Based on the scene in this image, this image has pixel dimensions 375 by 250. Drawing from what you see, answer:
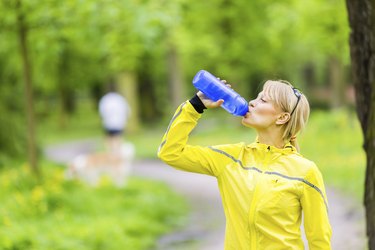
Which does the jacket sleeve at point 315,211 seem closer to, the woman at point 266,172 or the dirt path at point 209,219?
the woman at point 266,172

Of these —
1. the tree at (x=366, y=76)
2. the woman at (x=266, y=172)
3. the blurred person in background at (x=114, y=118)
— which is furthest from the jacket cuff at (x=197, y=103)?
the blurred person in background at (x=114, y=118)

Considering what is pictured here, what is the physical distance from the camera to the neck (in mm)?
3289

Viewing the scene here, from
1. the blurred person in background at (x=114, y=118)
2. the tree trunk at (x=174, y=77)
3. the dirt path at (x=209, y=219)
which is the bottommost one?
the dirt path at (x=209, y=219)

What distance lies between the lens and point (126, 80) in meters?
28.6

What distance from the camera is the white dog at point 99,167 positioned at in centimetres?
1143

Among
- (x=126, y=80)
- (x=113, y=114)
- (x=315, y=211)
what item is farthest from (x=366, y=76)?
(x=126, y=80)

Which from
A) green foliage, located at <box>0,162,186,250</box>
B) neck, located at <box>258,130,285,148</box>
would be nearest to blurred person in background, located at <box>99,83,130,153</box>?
green foliage, located at <box>0,162,186,250</box>

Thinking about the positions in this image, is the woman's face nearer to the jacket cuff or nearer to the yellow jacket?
the yellow jacket

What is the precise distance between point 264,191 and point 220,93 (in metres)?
0.52

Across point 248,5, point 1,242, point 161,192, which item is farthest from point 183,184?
point 248,5

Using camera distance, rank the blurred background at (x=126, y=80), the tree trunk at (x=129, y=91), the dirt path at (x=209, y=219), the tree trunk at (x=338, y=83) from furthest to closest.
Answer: the tree trunk at (x=129, y=91) → the tree trunk at (x=338, y=83) → the blurred background at (x=126, y=80) → the dirt path at (x=209, y=219)

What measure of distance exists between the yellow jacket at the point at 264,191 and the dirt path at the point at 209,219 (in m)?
3.80

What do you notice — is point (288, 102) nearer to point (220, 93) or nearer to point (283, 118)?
point (283, 118)

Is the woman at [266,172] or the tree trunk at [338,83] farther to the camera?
the tree trunk at [338,83]
